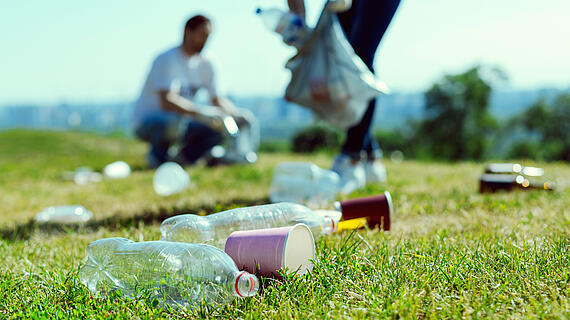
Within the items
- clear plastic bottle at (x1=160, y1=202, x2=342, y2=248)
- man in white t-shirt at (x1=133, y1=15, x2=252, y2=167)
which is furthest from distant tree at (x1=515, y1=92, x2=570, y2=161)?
clear plastic bottle at (x1=160, y1=202, x2=342, y2=248)

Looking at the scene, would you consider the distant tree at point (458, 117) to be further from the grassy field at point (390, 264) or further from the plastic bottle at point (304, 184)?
the grassy field at point (390, 264)

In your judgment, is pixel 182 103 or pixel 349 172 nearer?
pixel 349 172

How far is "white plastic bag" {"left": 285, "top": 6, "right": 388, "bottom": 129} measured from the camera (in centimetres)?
285

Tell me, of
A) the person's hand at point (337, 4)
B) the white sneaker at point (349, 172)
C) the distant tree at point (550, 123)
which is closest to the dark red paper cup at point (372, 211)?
the white sneaker at point (349, 172)

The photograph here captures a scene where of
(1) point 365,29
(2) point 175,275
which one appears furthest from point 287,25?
(2) point 175,275

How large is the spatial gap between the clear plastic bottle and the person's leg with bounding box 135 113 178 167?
3.71 m

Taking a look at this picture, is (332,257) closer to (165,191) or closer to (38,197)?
(165,191)

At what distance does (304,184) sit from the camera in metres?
3.10

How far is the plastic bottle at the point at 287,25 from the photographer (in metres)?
2.73

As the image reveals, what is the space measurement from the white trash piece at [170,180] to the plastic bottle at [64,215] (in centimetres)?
88

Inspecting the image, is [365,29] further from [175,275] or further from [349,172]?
[175,275]

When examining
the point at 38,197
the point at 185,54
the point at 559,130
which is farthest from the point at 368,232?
the point at 559,130

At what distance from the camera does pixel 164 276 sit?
4.76ft

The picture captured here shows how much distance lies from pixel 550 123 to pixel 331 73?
37.1 meters
